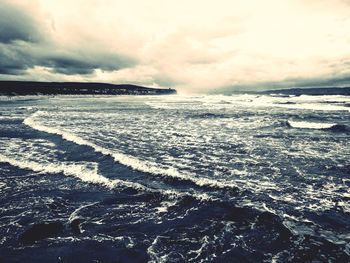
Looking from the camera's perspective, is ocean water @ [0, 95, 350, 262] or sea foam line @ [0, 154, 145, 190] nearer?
ocean water @ [0, 95, 350, 262]

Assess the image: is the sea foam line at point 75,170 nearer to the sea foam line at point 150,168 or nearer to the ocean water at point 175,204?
the ocean water at point 175,204

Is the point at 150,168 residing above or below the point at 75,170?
above

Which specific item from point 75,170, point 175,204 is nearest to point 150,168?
point 75,170

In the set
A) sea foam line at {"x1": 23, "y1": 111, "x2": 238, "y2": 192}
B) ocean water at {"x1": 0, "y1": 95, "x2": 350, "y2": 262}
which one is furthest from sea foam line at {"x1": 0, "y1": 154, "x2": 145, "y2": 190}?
sea foam line at {"x1": 23, "y1": 111, "x2": 238, "y2": 192}

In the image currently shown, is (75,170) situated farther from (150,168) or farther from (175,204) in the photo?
(175,204)

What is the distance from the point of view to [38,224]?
8070mm

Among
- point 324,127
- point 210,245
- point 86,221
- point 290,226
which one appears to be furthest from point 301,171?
point 324,127

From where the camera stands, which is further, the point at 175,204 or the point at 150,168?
the point at 150,168

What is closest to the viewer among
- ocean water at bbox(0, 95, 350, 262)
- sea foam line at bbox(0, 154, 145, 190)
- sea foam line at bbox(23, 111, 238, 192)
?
ocean water at bbox(0, 95, 350, 262)

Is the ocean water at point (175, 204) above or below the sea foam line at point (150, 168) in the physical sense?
Result: below

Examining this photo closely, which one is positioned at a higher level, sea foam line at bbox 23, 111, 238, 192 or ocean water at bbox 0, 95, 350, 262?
sea foam line at bbox 23, 111, 238, 192

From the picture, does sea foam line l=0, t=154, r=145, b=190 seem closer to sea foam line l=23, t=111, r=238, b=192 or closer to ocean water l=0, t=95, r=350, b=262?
ocean water l=0, t=95, r=350, b=262

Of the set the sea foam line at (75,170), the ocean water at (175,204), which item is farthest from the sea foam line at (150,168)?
the sea foam line at (75,170)

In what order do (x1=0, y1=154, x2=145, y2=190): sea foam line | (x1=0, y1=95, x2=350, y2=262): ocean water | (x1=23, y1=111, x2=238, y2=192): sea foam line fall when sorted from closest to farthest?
1. (x1=0, y1=95, x2=350, y2=262): ocean water
2. (x1=23, y1=111, x2=238, y2=192): sea foam line
3. (x1=0, y1=154, x2=145, y2=190): sea foam line
